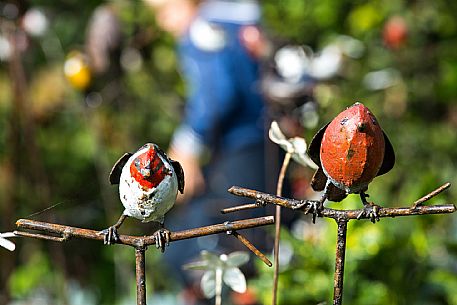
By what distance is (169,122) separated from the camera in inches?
87.2

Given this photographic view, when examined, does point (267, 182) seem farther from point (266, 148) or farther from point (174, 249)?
point (174, 249)

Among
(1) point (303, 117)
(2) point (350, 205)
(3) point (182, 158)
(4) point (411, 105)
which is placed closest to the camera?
(2) point (350, 205)

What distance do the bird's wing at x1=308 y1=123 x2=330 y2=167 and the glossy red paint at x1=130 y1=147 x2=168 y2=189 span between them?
0.11 m

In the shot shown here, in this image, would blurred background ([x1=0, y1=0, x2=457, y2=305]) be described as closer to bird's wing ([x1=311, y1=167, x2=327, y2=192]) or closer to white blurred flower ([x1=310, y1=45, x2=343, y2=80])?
white blurred flower ([x1=310, y1=45, x2=343, y2=80])

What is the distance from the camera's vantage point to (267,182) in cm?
189

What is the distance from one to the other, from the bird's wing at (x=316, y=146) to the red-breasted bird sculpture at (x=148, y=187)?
10 cm

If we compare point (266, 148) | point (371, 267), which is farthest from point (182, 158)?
point (371, 267)

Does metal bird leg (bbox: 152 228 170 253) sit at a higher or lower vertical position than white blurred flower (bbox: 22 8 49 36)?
lower

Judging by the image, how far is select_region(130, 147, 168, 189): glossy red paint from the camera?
0.52 m

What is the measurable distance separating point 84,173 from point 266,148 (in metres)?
0.56

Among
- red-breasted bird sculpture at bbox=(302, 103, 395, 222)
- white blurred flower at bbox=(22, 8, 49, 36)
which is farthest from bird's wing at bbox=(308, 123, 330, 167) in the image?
white blurred flower at bbox=(22, 8, 49, 36)

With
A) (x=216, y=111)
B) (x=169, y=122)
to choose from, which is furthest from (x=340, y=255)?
(x=169, y=122)

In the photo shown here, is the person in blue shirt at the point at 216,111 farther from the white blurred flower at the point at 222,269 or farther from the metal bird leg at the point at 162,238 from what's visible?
the metal bird leg at the point at 162,238

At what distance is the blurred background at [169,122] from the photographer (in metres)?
1.02
